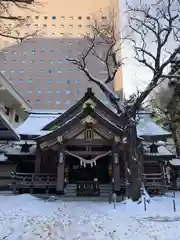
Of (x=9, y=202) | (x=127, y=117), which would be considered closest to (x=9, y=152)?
(x=9, y=202)

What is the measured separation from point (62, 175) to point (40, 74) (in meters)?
60.1

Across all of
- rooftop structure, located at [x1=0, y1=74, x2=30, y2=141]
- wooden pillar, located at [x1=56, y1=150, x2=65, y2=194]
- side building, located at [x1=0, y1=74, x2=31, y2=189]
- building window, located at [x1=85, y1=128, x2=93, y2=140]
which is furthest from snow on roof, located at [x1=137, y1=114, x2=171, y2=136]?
rooftop structure, located at [x1=0, y1=74, x2=30, y2=141]

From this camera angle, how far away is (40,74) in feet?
233

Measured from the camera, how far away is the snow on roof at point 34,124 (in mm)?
18169

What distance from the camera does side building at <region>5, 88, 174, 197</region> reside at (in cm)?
1496

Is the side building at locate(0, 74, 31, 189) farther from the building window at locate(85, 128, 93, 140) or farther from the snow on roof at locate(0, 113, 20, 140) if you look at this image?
the building window at locate(85, 128, 93, 140)

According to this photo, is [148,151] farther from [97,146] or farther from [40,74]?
[40,74]

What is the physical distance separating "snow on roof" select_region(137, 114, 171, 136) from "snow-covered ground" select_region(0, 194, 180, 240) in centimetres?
687

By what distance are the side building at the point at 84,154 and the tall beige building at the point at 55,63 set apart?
42.5 meters

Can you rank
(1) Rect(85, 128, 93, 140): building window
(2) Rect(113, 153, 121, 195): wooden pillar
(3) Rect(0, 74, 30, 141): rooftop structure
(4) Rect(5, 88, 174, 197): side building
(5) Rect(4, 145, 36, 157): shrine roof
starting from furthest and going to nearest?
(3) Rect(0, 74, 30, 141): rooftop structure < (5) Rect(4, 145, 36, 157): shrine roof < (1) Rect(85, 128, 93, 140): building window < (4) Rect(5, 88, 174, 197): side building < (2) Rect(113, 153, 121, 195): wooden pillar

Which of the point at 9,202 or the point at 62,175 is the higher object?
the point at 62,175

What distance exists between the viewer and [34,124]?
1995cm

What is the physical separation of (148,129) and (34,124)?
30.6 ft

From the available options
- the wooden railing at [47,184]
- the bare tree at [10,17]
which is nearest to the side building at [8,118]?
the wooden railing at [47,184]
